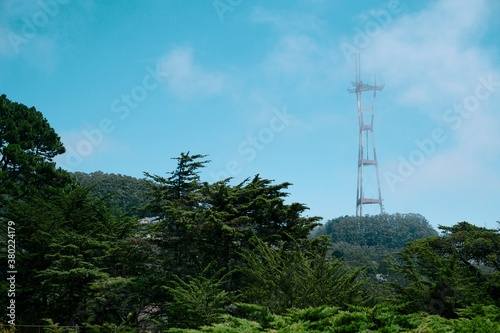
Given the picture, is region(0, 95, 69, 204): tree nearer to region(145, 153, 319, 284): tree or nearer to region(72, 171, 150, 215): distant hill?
region(145, 153, 319, 284): tree

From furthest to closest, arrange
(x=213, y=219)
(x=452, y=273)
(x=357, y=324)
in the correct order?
(x=213, y=219) < (x=452, y=273) < (x=357, y=324)

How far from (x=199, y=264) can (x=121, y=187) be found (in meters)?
57.7

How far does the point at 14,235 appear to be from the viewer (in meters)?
26.0

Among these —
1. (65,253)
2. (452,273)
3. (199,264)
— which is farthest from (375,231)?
(452,273)

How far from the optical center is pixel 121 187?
78812mm

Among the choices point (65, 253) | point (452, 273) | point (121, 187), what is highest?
point (121, 187)

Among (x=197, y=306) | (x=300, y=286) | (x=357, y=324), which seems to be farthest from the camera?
(x=197, y=306)

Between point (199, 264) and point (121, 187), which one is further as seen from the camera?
point (121, 187)

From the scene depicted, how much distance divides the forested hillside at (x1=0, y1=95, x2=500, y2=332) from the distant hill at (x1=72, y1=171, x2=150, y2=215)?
42343 mm

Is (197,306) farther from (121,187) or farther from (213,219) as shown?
(121,187)

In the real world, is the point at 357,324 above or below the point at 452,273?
below

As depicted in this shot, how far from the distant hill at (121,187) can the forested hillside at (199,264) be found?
42343 millimetres

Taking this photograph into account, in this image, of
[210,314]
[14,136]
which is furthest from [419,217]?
[210,314]

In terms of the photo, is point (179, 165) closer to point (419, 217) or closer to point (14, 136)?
point (14, 136)
